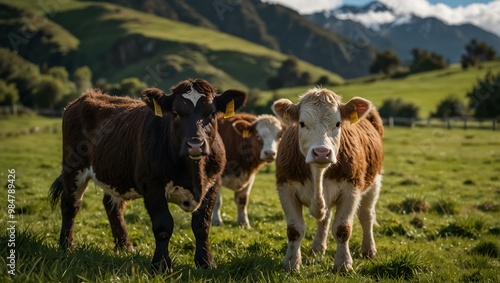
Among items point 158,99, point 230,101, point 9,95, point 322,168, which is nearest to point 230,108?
point 230,101

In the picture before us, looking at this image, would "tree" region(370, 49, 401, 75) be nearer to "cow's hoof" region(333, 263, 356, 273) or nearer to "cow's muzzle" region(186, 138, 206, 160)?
"cow's hoof" region(333, 263, 356, 273)

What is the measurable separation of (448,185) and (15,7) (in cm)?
18678

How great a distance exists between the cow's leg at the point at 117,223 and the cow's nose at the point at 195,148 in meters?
2.55

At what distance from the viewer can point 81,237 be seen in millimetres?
7680

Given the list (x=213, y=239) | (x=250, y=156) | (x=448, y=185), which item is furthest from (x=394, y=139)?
(x=213, y=239)

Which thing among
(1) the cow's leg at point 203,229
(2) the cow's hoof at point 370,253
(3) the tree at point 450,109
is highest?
(1) the cow's leg at point 203,229

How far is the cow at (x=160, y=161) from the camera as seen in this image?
225 inches

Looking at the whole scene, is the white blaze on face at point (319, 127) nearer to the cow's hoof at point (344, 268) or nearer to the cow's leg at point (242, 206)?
the cow's hoof at point (344, 268)

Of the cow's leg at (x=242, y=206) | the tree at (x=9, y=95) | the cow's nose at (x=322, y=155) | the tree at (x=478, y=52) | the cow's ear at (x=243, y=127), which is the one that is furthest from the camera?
the tree at (x=478, y=52)

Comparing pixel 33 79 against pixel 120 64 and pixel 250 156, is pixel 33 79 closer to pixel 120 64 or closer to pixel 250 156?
pixel 250 156

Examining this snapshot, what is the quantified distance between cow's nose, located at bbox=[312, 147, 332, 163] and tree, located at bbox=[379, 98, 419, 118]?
174 ft

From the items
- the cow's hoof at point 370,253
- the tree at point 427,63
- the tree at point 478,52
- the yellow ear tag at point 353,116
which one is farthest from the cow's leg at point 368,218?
the tree at point 478,52

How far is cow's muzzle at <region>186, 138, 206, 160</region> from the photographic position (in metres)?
5.23

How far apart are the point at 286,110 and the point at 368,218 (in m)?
2.45
